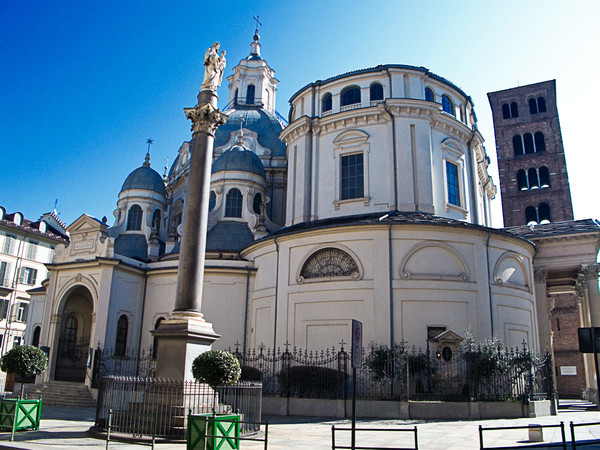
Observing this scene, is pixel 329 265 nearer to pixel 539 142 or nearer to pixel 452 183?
pixel 452 183

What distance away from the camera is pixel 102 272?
1095 inches

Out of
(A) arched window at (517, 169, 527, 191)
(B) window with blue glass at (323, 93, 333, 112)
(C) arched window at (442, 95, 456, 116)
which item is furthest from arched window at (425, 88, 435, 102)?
(A) arched window at (517, 169, 527, 191)

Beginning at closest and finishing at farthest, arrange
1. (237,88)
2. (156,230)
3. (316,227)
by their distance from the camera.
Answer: (316,227), (156,230), (237,88)

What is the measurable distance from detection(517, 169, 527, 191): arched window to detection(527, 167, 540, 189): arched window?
38 cm

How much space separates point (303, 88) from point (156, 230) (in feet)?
50.1

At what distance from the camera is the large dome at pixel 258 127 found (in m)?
42.4

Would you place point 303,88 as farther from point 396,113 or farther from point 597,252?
point 597,252

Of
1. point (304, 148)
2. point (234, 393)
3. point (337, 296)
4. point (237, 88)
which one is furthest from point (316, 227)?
point (237, 88)

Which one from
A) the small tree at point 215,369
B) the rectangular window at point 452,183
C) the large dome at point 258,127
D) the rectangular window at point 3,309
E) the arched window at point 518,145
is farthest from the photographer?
the arched window at point 518,145

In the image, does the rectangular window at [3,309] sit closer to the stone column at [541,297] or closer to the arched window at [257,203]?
the arched window at [257,203]

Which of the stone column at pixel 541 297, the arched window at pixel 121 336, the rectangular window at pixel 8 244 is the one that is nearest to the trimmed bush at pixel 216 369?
the arched window at pixel 121 336

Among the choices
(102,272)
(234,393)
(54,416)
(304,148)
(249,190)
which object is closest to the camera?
(234,393)

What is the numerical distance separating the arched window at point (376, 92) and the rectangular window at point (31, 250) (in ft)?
116

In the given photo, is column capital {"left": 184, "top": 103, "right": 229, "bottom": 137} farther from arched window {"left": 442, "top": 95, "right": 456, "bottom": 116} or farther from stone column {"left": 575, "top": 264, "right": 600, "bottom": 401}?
stone column {"left": 575, "top": 264, "right": 600, "bottom": 401}
